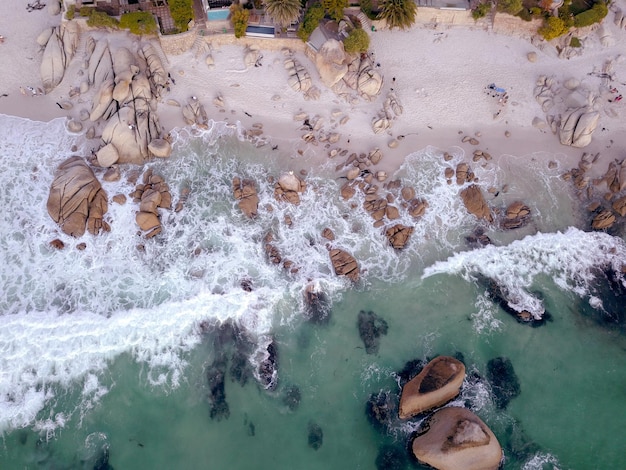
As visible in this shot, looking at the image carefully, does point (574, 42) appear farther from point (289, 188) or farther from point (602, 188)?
point (289, 188)

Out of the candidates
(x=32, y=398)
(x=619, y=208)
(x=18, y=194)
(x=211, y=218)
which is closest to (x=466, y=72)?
(x=619, y=208)

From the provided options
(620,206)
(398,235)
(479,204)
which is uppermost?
(620,206)

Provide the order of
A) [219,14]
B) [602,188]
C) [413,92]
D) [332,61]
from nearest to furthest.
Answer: [332,61]
[219,14]
[602,188]
[413,92]

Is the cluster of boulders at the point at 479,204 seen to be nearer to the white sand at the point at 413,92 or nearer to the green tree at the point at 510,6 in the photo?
the white sand at the point at 413,92

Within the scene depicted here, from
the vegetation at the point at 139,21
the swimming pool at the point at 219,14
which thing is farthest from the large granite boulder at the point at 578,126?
the vegetation at the point at 139,21

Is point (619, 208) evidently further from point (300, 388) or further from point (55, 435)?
point (55, 435)

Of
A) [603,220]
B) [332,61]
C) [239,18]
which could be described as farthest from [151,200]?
[603,220]
